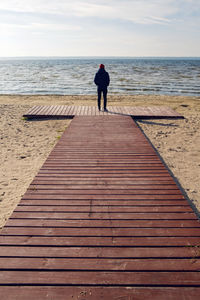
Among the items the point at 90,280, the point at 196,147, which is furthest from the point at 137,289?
the point at 196,147

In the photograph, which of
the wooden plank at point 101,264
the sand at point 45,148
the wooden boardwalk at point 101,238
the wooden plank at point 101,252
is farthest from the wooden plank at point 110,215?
the sand at point 45,148

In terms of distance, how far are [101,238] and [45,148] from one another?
5.19 meters

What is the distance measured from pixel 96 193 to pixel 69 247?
1327mm

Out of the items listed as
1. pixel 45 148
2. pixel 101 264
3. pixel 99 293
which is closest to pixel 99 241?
pixel 101 264

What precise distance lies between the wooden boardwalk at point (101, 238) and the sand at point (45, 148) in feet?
2.71

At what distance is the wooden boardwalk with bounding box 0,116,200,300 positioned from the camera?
7.64ft

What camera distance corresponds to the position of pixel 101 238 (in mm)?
2957

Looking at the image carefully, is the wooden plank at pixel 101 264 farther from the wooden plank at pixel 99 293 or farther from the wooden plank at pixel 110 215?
the wooden plank at pixel 110 215

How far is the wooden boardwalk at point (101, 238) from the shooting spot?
2.33 m

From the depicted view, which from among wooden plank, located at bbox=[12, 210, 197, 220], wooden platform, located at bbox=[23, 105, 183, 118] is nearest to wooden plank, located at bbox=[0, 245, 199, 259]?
wooden plank, located at bbox=[12, 210, 197, 220]

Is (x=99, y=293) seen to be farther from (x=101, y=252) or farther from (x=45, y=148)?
(x=45, y=148)

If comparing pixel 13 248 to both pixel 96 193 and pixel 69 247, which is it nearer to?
pixel 69 247

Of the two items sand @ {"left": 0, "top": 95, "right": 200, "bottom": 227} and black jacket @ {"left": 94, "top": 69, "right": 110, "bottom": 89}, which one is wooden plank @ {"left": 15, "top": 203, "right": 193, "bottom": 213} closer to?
sand @ {"left": 0, "top": 95, "right": 200, "bottom": 227}

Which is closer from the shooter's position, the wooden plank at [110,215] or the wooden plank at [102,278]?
the wooden plank at [102,278]
